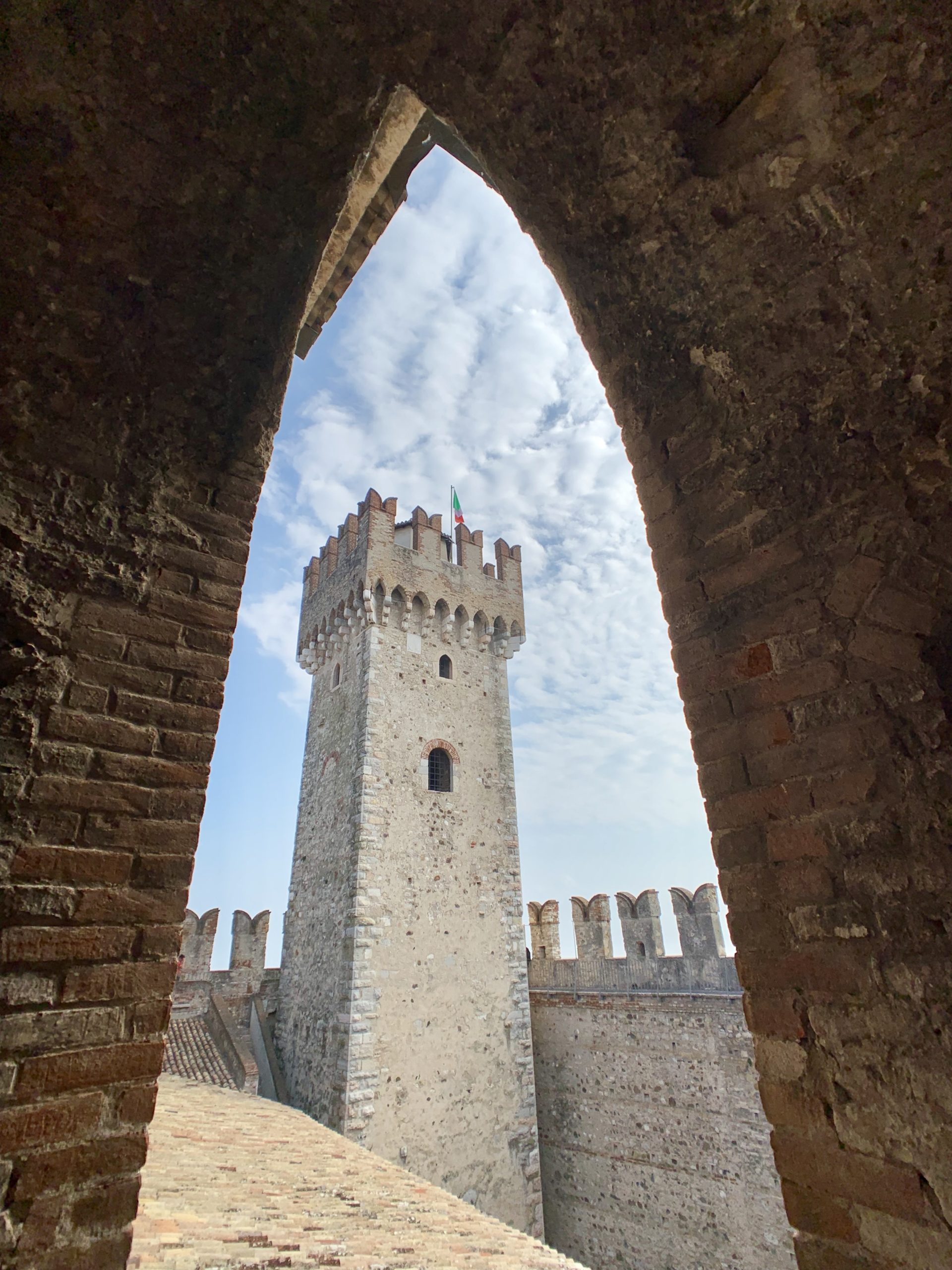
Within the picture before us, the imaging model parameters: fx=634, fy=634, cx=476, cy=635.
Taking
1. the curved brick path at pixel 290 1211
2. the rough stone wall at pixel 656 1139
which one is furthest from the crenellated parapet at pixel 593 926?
the curved brick path at pixel 290 1211

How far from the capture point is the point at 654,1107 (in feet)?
32.8

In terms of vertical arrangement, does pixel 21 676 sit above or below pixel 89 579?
below

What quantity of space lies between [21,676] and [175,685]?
350 mm

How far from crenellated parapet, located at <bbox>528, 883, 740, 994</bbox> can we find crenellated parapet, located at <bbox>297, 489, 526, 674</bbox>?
5.62 metres

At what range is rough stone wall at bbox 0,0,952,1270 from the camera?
1339 millimetres

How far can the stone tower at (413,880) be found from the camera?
9297 mm

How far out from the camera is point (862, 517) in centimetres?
164

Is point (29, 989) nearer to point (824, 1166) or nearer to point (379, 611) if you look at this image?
point (824, 1166)

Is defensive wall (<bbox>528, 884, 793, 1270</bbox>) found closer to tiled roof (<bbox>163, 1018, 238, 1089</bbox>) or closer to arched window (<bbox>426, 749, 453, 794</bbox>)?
arched window (<bbox>426, 749, 453, 794</bbox>)

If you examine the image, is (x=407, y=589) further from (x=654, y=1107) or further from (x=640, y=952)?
(x=654, y=1107)

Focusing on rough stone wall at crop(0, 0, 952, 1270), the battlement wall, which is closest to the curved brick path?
rough stone wall at crop(0, 0, 952, 1270)

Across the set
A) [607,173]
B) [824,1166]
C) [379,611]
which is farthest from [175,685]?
[379,611]

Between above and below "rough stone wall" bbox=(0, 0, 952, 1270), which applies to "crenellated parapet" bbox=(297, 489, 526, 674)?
above

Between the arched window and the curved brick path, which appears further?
the arched window
